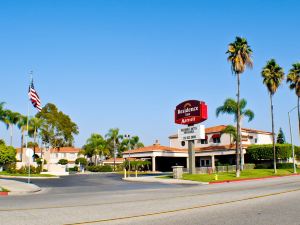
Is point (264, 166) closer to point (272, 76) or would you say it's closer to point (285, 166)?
point (285, 166)

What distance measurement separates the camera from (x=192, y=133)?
44.3 m

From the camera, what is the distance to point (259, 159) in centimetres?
6306

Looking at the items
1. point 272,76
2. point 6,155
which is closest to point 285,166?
point 272,76

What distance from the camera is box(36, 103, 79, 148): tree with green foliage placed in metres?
92.1

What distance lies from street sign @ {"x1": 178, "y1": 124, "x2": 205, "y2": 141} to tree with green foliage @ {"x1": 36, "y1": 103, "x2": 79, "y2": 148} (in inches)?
2166

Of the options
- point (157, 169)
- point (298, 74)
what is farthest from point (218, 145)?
point (298, 74)

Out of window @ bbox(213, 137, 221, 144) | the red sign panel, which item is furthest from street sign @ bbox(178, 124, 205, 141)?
window @ bbox(213, 137, 221, 144)

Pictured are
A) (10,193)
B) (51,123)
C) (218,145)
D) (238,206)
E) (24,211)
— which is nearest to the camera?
(24,211)

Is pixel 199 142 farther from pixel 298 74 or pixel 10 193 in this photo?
pixel 10 193

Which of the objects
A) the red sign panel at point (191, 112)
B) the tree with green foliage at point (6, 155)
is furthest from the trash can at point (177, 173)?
the tree with green foliage at point (6, 155)

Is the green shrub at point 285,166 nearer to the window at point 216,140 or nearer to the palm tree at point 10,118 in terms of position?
the window at point 216,140

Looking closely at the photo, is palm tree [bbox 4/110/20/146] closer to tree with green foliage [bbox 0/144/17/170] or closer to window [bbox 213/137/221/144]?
tree with green foliage [bbox 0/144/17/170]

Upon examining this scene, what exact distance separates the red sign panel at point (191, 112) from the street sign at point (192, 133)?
873 millimetres

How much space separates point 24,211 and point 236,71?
3865 cm
